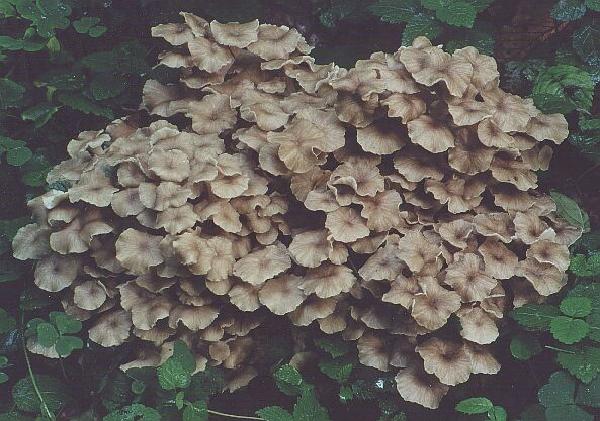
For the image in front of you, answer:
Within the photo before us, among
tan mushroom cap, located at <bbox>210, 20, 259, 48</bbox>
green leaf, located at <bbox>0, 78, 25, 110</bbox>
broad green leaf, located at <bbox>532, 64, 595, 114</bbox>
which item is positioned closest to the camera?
tan mushroom cap, located at <bbox>210, 20, 259, 48</bbox>

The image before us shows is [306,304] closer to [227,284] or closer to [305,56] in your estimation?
[227,284]

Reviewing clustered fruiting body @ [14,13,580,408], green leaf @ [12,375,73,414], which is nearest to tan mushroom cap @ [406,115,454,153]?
clustered fruiting body @ [14,13,580,408]

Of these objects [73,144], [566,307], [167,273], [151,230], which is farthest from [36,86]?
[566,307]

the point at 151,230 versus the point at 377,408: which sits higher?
the point at 151,230

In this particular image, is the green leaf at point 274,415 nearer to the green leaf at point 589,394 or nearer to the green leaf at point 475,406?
the green leaf at point 475,406

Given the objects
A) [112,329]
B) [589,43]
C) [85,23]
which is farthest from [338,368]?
[85,23]

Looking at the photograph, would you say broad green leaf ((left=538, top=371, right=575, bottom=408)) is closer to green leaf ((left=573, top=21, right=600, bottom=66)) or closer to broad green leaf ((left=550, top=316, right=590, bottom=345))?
broad green leaf ((left=550, top=316, right=590, bottom=345))
